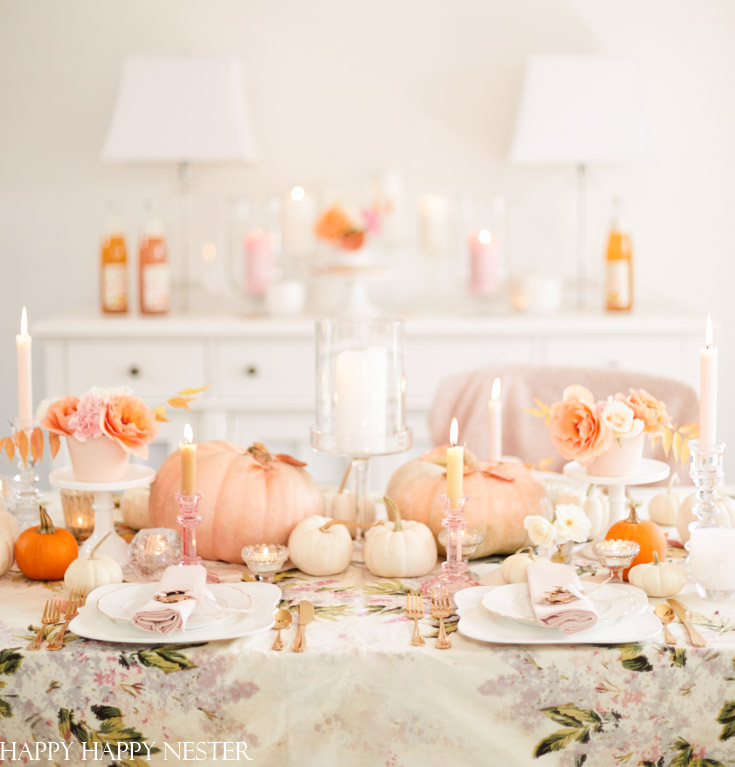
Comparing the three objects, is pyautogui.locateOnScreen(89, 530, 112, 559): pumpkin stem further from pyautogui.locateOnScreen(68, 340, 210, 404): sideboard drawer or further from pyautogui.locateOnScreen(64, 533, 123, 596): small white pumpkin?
pyautogui.locateOnScreen(68, 340, 210, 404): sideboard drawer

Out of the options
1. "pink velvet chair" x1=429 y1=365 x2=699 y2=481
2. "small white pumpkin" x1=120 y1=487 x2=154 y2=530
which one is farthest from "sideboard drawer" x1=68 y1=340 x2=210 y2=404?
"small white pumpkin" x1=120 y1=487 x2=154 y2=530

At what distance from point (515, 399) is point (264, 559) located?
103 centimetres

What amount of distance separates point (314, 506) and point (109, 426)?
273 millimetres

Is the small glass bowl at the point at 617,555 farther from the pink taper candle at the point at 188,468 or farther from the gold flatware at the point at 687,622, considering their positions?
the pink taper candle at the point at 188,468

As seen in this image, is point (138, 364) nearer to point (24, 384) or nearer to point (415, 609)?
point (24, 384)

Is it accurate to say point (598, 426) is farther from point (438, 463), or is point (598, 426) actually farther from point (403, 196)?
point (403, 196)

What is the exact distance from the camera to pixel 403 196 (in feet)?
10.4

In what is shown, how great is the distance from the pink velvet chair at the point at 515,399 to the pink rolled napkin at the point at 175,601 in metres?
1.05

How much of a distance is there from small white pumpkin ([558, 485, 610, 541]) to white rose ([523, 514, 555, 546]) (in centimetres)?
16

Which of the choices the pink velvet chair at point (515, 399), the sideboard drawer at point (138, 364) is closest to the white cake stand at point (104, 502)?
the pink velvet chair at point (515, 399)

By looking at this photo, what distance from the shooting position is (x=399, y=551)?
1260 mm

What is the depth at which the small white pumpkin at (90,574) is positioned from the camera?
1.20 m

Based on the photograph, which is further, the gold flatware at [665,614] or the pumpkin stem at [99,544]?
the pumpkin stem at [99,544]

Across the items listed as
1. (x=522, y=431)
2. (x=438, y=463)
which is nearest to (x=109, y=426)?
(x=438, y=463)
